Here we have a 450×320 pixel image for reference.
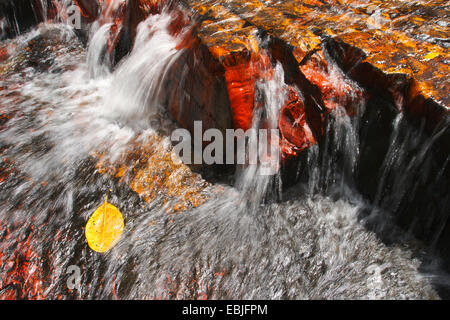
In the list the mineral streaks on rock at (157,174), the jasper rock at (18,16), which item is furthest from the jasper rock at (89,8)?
the mineral streaks on rock at (157,174)

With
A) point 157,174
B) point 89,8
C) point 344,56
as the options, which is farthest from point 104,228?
point 89,8

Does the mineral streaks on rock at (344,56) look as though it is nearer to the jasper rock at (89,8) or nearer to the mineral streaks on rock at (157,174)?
the mineral streaks on rock at (157,174)

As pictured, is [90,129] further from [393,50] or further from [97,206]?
[393,50]

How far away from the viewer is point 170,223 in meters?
3.02

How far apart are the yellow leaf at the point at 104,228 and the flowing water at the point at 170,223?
63 millimetres

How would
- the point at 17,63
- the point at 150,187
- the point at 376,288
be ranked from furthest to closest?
the point at 17,63 < the point at 150,187 < the point at 376,288

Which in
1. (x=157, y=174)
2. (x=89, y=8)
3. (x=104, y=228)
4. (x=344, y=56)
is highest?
(x=89, y=8)

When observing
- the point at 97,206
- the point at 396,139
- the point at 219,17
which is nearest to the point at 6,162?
the point at 97,206

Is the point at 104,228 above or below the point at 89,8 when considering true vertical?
below

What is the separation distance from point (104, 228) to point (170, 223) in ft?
2.03

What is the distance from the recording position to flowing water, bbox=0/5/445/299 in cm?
257

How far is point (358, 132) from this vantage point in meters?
2.81

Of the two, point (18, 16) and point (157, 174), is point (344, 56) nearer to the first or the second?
point (157, 174)

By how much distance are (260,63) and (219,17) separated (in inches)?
37.2
